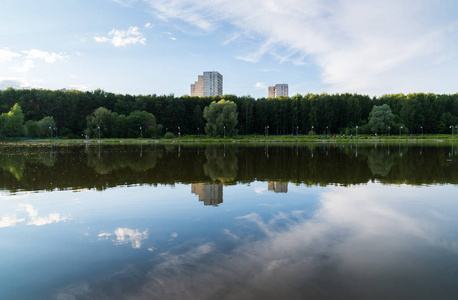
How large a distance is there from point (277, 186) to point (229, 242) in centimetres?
737

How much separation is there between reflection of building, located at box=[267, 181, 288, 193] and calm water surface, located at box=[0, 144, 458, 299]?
0.43 feet

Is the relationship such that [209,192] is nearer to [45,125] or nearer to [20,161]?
[20,161]

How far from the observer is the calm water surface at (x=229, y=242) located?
5031 mm

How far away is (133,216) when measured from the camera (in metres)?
9.23

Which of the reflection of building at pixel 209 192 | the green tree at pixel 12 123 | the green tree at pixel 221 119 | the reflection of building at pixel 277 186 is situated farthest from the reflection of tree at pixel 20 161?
the green tree at pixel 12 123

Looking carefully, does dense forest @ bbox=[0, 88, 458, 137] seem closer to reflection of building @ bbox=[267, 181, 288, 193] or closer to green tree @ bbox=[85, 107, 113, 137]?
green tree @ bbox=[85, 107, 113, 137]

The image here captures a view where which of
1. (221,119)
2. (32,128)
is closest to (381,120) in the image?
(221,119)

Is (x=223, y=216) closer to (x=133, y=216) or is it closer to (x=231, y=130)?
(x=133, y=216)

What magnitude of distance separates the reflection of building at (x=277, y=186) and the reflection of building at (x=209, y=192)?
7.43 ft

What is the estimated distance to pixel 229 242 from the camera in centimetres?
690

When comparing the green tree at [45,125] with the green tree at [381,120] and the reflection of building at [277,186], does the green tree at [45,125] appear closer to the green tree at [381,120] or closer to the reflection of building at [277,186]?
the reflection of building at [277,186]

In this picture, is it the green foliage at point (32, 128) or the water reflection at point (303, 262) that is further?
the green foliage at point (32, 128)

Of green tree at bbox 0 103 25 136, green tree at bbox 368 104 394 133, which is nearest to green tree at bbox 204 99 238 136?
green tree at bbox 368 104 394 133

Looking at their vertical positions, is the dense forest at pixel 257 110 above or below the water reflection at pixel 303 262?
above
